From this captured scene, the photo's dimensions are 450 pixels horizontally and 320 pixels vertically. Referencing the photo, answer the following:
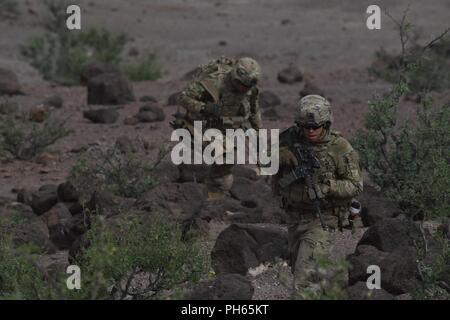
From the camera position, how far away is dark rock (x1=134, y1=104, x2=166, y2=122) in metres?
15.0

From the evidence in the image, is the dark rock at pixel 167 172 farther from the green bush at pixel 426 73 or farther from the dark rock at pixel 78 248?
the green bush at pixel 426 73

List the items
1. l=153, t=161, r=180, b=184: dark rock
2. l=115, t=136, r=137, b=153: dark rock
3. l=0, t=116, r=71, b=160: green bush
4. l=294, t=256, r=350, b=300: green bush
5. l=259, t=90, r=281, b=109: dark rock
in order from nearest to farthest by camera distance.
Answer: l=294, t=256, r=350, b=300: green bush, l=153, t=161, r=180, b=184: dark rock, l=115, t=136, r=137, b=153: dark rock, l=0, t=116, r=71, b=160: green bush, l=259, t=90, r=281, b=109: dark rock

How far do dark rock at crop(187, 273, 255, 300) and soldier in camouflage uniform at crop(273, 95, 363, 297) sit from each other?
450 mm

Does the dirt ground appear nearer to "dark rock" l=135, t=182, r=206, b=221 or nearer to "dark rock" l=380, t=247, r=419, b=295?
"dark rock" l=135, t=182, r=206, b=221

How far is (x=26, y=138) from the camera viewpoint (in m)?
13.4

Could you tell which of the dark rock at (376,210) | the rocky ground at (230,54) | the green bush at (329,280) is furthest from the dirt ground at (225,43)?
the green bush at (329,280)

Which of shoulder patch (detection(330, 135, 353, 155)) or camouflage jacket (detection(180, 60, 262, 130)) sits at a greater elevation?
camouflage jacket (detection(180, 60, 262, 130))

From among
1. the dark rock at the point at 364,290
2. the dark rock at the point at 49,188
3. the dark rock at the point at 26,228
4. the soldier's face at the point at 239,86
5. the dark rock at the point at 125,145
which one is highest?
the soldier's face at the point at 239,86

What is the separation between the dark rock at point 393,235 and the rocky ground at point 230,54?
0.17ft

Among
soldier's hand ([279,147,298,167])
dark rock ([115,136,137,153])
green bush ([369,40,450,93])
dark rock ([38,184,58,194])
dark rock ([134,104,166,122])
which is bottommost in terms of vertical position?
dark rock ([38,184,58,194])

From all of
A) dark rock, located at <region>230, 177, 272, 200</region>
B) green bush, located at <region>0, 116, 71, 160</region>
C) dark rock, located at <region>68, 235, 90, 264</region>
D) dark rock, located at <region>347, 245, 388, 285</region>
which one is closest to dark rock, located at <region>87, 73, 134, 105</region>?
green bush, located at <region>0, 116, 71, 160</region>

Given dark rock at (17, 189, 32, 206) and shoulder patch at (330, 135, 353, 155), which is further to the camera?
dark rock at (17, 189, 32, 206)

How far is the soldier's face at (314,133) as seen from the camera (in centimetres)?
695
